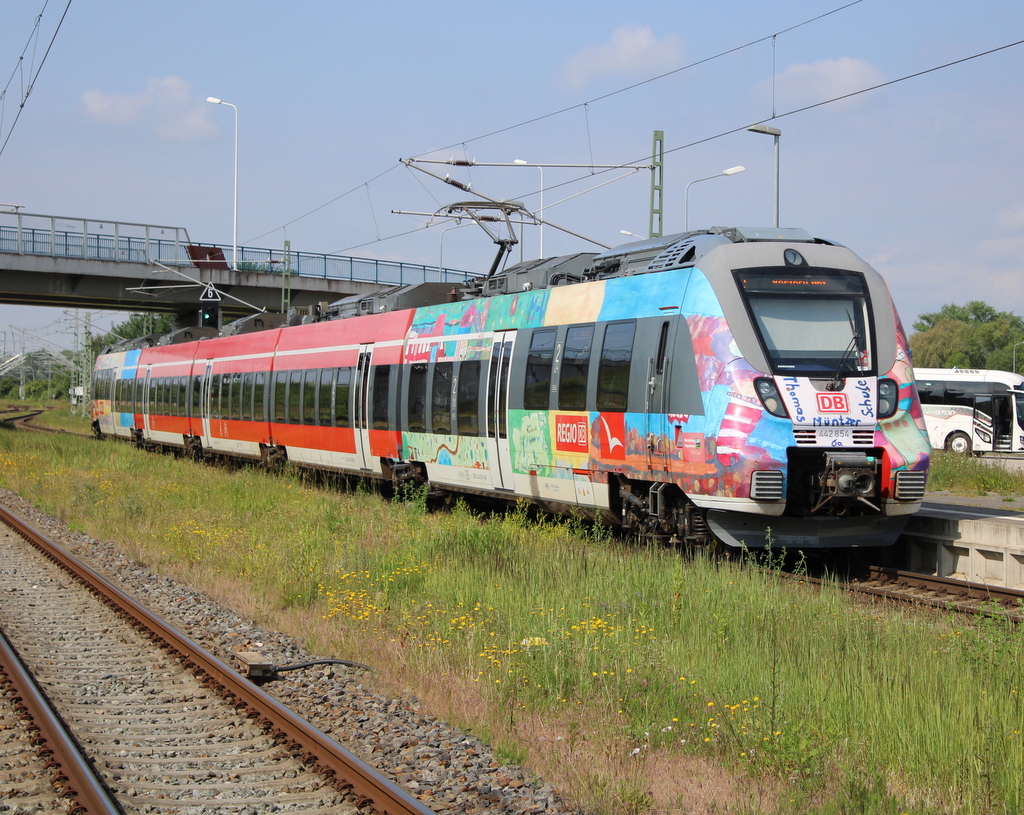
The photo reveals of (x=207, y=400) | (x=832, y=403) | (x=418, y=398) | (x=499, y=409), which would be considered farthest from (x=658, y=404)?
(x=207, y=400)

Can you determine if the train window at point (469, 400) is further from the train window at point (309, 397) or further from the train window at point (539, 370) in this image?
the train window at point (309, 397)

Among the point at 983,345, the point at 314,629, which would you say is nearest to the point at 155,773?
the point at 314,629

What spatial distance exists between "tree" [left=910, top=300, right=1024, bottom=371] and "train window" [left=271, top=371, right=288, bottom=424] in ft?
273

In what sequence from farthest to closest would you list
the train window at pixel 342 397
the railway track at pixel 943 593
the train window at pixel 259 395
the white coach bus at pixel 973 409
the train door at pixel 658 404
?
the white coach bus at pixel 973 409
the train window at pixel 259 395
the train window at pixel 342 397
the train door at pixel 658 404
the railway track at pixel 943 593

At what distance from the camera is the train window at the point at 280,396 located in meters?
22.2

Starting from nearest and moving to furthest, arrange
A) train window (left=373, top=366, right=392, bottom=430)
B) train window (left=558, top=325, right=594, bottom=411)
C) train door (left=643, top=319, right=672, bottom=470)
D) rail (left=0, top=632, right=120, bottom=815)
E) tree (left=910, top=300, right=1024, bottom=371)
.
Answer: rail (left=0, top=632, right=120, bottom=815)
train door (left=643, top=319, right=672, bottom=470)
train window (left=558, top=325, right=594, bottom=411)
train window (left=373, top=366, right=392, bottom=430)
tree (left=910, top=300, right=1024, bottom=371)

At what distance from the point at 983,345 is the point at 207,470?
326 ft

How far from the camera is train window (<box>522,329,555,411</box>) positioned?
13.0m

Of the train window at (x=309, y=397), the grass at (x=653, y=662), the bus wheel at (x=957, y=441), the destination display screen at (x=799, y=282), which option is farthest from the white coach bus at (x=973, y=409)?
the grass at (x=653, y=662)

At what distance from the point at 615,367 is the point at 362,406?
7.92 metres

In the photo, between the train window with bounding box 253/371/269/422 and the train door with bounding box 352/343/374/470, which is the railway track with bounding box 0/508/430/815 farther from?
the train window with bounding box 253/371/269/422

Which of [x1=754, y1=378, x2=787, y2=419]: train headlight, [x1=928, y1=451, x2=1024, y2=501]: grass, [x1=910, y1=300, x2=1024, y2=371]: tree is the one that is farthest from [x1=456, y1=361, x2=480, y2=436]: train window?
[x1=910, y1=300, x2=1024, y2=371]: tree

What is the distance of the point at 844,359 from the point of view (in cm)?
1041

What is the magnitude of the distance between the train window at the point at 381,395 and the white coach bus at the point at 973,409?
2522 cm
